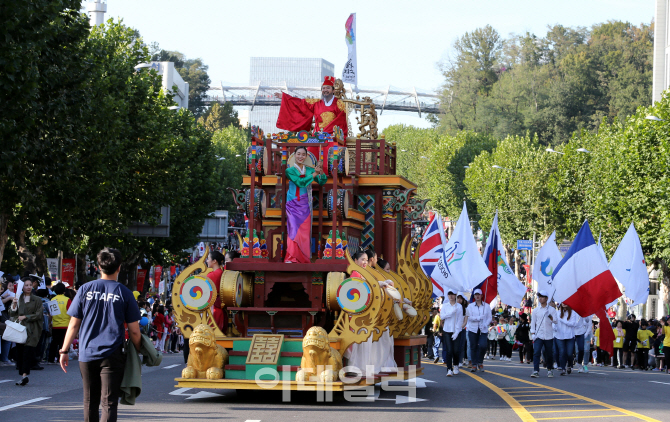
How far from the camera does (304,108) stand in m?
17.0

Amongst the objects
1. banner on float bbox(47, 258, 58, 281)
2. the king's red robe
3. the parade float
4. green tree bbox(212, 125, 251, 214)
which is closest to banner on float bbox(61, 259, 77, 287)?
banner on float bbox(47, 258, 58, 281)

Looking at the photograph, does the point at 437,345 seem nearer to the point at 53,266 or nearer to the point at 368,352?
the point at 368,352

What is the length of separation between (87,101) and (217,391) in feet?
37.2

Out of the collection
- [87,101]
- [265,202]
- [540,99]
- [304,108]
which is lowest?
[265,202]

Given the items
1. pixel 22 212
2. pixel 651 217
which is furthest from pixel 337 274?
pixel 651 217

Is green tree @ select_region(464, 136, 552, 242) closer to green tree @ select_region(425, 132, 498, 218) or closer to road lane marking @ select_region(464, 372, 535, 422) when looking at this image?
green tree @ select_region(425, 132, 498, 218)

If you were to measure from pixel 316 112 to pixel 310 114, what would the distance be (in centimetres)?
14

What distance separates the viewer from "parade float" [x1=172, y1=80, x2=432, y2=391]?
1235cm

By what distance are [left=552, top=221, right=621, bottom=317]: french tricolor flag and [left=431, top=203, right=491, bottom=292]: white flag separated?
1915 millimetres

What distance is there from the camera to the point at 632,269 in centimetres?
2491

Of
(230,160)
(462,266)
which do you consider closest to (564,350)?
(462,266)

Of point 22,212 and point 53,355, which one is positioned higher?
point 22,212

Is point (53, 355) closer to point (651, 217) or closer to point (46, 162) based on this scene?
point (46, 162)

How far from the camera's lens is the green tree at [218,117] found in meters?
107
